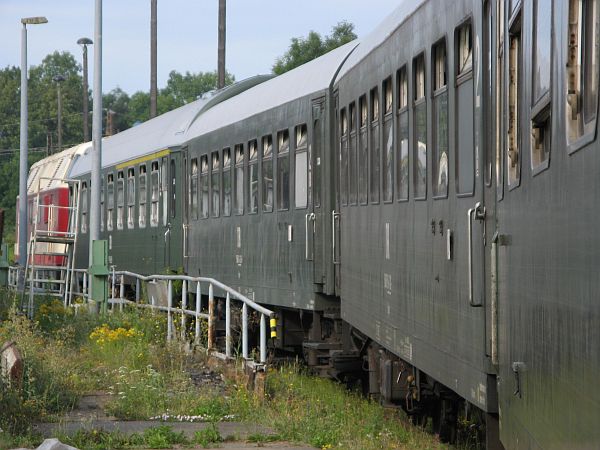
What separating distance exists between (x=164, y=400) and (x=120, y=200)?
15768mm

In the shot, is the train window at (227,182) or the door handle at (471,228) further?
the train window at (227,182)

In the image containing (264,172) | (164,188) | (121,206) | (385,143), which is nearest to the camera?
(385,143)

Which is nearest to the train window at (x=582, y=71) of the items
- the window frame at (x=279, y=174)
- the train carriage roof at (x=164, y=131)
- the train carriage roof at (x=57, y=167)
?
the window frame at (x=279, y=174)

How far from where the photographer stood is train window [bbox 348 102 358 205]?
12.6m

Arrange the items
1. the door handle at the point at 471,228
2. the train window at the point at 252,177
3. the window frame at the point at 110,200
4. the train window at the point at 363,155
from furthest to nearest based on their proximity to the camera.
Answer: the window frame at the point at 110,200 → the train window at the point at 252,177 → the train window at the point at 363,155 → the door handle at the point at 471,228

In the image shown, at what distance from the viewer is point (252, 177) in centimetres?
1792

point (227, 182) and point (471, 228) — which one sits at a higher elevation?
point (227, 182)

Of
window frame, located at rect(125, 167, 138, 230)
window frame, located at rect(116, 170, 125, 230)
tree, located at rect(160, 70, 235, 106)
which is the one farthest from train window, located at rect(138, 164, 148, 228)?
tree, located at rect(160, 70, 235, 106)

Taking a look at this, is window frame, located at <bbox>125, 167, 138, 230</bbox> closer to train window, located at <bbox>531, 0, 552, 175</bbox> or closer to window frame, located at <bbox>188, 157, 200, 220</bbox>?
window frame, located at <bbox>188, 157, 200, 220</bbox>

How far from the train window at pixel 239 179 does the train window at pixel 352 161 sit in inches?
217

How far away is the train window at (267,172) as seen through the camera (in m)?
17.0

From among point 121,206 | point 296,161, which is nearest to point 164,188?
point 121,206

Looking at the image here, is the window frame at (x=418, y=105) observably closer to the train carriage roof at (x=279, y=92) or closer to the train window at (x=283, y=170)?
the train carriage roof at (x=279, y=92)

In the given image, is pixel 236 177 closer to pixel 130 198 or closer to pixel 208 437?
pixel 130 198
